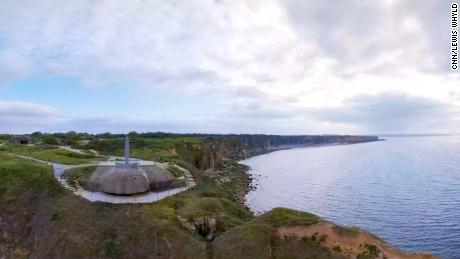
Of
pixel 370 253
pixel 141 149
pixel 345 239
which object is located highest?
pixel 141 149

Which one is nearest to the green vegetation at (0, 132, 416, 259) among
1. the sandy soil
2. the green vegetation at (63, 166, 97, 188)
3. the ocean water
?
the green vegetation at (63, 166, 97, 188)

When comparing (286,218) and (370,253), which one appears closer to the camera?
(370,253)

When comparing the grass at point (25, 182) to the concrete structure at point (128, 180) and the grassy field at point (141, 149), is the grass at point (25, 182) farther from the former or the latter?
the grassy field at point (141, 149)

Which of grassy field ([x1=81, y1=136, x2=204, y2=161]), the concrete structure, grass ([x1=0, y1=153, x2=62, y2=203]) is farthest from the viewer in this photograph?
grassy field ([x1=81, y1=136, x2=204, y2=161])

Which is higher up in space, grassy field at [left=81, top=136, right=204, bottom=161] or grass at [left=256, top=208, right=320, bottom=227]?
grassy field at [left=81, top=136, right=204, bottom=161]

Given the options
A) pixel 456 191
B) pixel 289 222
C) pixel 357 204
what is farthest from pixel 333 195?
pixel 289 222

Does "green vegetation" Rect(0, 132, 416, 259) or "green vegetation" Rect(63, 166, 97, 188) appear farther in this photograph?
"green vegetation" Rect(63, 166, 97, 188)

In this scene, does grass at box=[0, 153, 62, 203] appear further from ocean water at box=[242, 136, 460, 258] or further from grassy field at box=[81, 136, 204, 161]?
ocean water at box=[242, 136, 460, 258]

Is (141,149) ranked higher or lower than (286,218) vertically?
higher

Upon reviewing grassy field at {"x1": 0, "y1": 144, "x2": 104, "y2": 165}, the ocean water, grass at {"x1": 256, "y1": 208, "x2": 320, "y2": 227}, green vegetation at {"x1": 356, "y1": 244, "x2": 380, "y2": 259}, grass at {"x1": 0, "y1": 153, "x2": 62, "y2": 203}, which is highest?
grassy field at {"x1": 0, "y1": 144, "x2": 104, "y2": 165}

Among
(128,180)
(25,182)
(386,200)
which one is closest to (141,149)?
(25,182)

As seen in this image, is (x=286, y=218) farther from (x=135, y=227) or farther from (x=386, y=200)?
(x=386, y=200)
